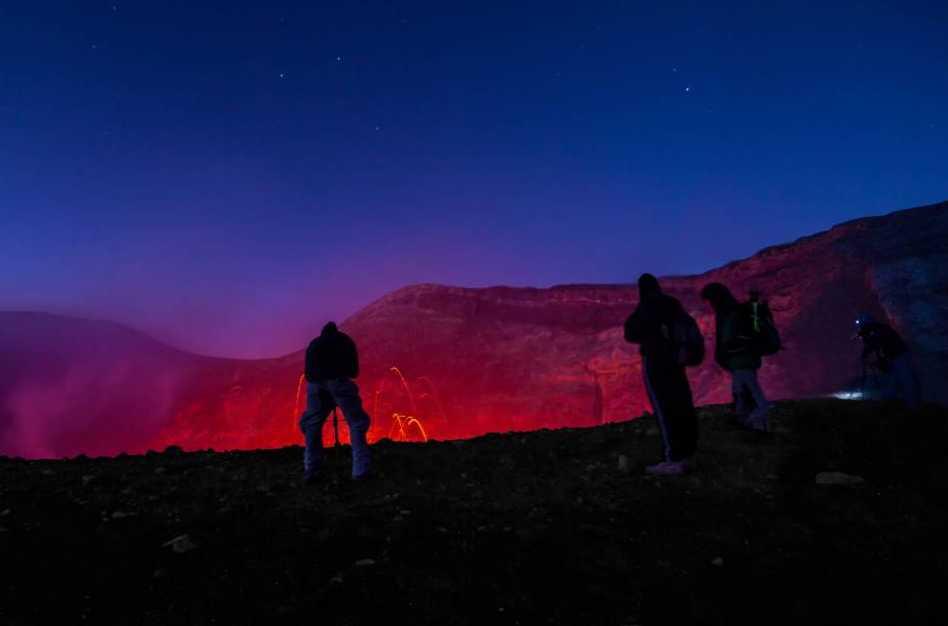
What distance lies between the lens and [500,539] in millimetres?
4879

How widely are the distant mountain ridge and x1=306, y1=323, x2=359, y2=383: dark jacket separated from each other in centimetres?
3353

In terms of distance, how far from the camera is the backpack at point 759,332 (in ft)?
27.4

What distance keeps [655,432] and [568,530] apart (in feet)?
14.2

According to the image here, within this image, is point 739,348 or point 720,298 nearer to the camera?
point 739,348

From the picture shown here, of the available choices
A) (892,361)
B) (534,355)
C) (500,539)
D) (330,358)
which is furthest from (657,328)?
(534,355)

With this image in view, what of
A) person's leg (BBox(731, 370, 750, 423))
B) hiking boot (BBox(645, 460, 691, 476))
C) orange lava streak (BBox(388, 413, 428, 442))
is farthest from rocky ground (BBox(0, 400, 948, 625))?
orange lava streak (BBox(388, 413, 428, 442))

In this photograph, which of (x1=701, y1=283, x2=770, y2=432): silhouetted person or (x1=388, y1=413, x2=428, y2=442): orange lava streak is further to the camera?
(x1=388, y1=413, x2=428, y2=442): orange lava streak

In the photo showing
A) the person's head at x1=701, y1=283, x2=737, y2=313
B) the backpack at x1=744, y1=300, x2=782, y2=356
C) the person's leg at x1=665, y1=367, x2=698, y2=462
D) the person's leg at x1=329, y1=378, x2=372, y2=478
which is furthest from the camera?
the person's head at x1=701, y1=283, x2=737, y2=313

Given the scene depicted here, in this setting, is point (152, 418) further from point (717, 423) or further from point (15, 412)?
point (717, 423)

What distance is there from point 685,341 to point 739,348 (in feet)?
6.67

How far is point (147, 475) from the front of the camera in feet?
24.4

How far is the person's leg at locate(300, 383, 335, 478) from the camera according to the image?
730cm

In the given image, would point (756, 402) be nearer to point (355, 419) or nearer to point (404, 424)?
point (355, 419)

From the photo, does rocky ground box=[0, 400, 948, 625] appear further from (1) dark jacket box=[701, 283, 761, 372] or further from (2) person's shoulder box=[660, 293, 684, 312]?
(2) person's shoulder box=[660, 293, 684, 312]
